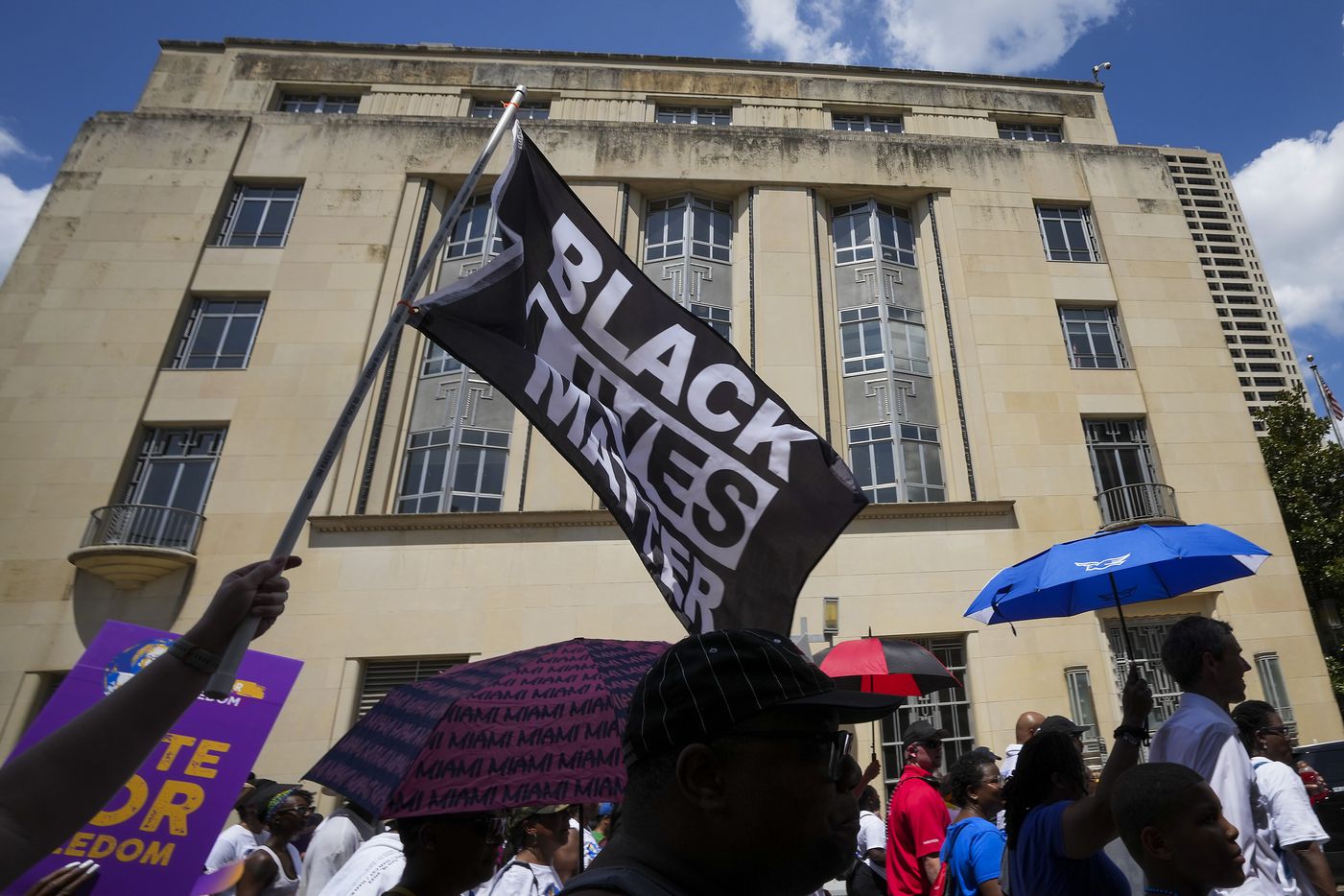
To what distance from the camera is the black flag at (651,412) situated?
3334 millimetres

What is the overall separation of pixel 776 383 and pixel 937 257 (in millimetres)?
5619

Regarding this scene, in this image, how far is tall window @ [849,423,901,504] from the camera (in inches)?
623

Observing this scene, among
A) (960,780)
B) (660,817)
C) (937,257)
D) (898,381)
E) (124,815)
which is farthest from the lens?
(937,257)

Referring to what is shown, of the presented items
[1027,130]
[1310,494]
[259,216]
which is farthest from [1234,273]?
[259,216]

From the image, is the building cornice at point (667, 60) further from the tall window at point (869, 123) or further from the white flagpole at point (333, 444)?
the white flagpole at point (333, 444)

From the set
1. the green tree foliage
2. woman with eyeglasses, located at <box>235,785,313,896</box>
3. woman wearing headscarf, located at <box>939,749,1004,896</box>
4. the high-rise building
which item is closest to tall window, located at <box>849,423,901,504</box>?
woman wearing headscarf, located at <box>939,749,1004,896</box>

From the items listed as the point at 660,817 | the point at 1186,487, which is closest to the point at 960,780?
the point at 660,817

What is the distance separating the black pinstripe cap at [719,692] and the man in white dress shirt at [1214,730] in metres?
2.35

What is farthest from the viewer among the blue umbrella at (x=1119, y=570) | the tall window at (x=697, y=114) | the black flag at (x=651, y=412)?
the tall window at (x=697, y=114)

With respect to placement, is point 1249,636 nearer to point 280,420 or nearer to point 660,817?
point 660,817

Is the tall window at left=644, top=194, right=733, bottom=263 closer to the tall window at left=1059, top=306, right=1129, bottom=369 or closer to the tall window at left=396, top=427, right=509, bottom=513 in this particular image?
the tall window at left=396, top=427, right=509, bottom=513

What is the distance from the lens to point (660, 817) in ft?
4.51

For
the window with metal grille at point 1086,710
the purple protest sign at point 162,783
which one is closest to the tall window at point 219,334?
the purple protest sign at point 162,783

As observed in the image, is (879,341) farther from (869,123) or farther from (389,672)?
(389,672)
